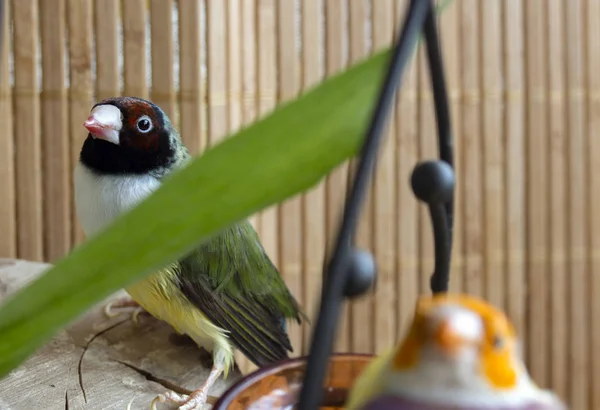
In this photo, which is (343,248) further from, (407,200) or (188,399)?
(407,200)

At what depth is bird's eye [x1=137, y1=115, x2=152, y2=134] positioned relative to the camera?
0.64 meters

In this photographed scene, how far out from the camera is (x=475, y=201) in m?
1.14

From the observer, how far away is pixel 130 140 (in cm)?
64

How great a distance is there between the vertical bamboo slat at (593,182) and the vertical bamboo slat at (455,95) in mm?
213

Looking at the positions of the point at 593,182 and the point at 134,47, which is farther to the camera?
the point at 593,182

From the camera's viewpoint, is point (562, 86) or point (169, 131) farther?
point (562, 86)

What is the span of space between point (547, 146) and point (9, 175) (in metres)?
0.94

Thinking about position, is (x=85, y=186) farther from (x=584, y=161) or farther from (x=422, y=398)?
(x=584, y=161)

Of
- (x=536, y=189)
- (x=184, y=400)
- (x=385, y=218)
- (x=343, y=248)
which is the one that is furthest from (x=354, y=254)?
(x=536, y=189)

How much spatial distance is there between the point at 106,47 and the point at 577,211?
0.89 m

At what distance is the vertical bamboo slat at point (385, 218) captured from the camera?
3.56 ft

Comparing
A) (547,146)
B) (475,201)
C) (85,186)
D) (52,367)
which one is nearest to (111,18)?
(85,186)

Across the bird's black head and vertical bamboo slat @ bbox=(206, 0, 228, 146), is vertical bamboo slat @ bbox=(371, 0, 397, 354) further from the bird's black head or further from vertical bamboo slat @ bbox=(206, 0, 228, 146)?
the bird's black head

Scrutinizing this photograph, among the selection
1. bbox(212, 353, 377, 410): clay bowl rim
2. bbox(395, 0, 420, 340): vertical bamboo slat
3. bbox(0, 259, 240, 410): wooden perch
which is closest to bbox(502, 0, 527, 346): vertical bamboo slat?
bbox(395, 0, 420, 340): vertical bamboo slat
